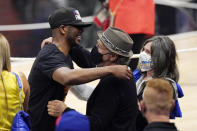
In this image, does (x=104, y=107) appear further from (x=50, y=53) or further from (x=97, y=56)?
(x=50, y=53)

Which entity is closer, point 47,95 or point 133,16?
point 47,95

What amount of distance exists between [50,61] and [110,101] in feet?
1.99

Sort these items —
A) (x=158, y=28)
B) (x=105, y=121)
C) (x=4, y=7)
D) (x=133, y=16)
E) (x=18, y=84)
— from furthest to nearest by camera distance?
(x=158, y=28)
(x=4, y=7)
(x=133, y=16)
(x=18, y=84)
(x=105, y=121)

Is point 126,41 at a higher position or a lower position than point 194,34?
higher

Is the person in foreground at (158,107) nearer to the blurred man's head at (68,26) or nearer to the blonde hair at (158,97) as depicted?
the blonde hair at (158,97)

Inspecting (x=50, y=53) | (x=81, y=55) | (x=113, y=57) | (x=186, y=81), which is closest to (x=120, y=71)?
(x=113, y=57)

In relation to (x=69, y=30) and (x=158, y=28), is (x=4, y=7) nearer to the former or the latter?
(x=158, y=28)

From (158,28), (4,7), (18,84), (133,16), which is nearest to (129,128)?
(18,84)

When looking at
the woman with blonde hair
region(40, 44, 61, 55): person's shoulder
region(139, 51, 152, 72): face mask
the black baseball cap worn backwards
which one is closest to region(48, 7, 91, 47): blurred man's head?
the black baseball cap worn backwards

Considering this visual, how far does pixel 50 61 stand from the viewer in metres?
4.21

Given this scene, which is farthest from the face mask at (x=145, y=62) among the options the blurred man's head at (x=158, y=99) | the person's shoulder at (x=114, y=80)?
the blurred man's head at (x=158, y=99)

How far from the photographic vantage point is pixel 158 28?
10.8 metres

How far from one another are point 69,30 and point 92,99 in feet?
2.20

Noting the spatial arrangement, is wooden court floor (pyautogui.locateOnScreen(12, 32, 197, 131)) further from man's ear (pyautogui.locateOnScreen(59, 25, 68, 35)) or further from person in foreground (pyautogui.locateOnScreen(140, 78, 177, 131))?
person in foreground (pyautogui.locateOnScreen(140, 78, 177, 131))
